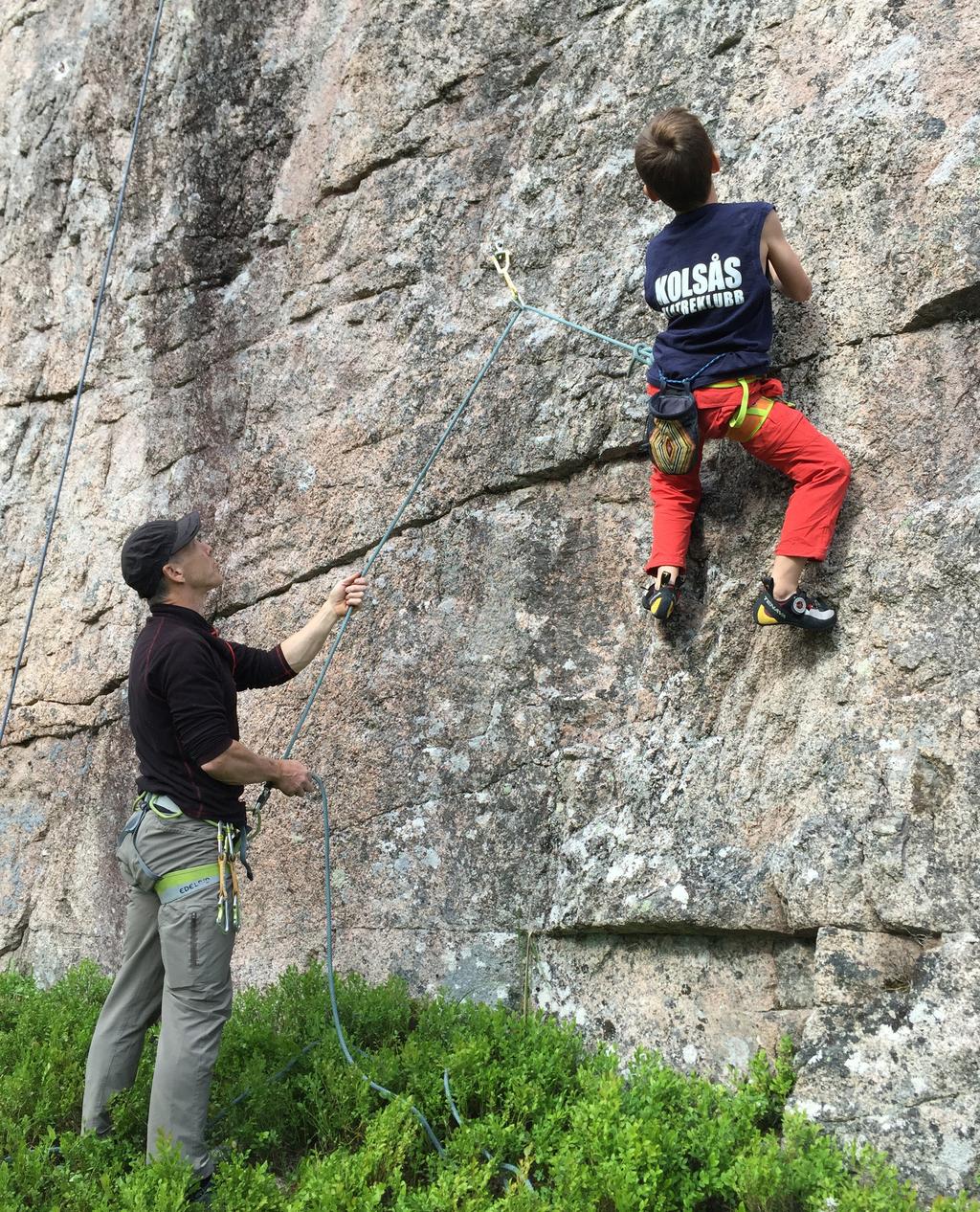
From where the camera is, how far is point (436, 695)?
5148 millimetres

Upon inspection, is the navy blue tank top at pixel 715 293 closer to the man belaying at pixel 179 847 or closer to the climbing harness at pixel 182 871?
the man belaying at pixel 179 847

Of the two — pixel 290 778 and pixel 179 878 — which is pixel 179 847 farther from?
pixel 290 778

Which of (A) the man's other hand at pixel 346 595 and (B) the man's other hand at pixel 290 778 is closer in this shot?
(B) the man's other hand at pixel 290 778

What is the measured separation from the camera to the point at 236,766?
3.91m

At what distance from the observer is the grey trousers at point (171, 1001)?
3.70 m

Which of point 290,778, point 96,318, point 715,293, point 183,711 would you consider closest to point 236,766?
point 183,711

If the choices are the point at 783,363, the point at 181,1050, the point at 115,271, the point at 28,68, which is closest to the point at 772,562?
the point at 783,363

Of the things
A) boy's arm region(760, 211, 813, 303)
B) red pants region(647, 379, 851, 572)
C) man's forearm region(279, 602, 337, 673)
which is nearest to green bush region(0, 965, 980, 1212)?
man's forearm region(279, 602, 337, 673)

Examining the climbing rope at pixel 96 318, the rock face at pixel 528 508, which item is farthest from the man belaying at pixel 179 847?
the climbing rope at pixel 96 318

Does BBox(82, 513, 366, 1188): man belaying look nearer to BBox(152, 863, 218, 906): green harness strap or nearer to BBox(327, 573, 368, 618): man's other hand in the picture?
BBox(152, 863, 218, 906): green harness strap

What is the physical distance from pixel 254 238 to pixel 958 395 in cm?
420

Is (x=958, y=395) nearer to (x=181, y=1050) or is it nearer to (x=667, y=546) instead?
(x=667, y=546)

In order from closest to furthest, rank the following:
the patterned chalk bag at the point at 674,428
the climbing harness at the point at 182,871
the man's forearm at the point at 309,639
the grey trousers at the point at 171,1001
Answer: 1. the grey trousers at the point at 171,1001
2. the climbing harness at the point at 182,871
3. the patterned chalk bag at the point at 674,428
4. the man's forearm at the point at 309,639

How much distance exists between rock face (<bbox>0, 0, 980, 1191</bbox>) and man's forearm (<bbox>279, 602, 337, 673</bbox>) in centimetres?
69
